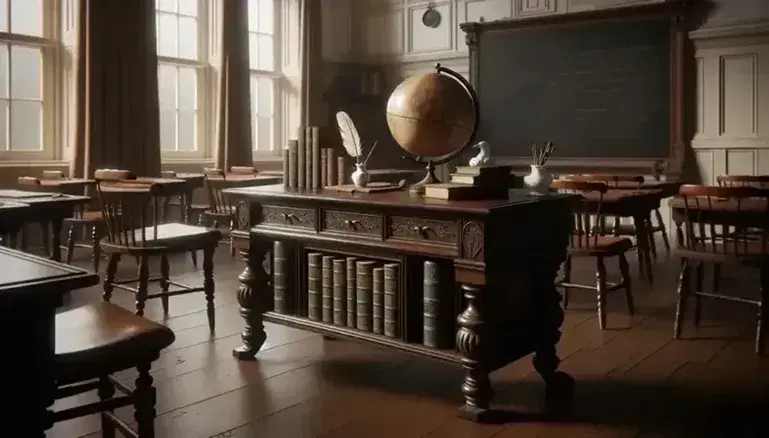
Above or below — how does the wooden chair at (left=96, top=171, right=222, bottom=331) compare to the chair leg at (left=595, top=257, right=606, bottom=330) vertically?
above

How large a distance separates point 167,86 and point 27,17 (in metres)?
1.61

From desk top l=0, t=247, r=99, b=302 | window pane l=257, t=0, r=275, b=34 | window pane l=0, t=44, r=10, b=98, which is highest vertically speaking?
window pane l=257, t=0, r=275, b=34

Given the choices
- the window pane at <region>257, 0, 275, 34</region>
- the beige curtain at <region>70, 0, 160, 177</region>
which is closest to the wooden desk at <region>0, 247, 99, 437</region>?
the beige curtain at <region>70, 0, 160, 177</region>

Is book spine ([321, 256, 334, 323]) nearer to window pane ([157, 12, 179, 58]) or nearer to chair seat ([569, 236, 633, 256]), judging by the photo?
chair seat ([569, 236, 633, 256])

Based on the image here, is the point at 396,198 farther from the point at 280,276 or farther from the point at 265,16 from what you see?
the point at 265,16

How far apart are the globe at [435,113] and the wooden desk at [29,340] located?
1.67 metres

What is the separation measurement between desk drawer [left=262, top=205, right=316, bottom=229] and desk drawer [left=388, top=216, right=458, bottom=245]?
44 cm

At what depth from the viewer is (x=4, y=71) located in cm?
673

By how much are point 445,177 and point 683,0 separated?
307 cm

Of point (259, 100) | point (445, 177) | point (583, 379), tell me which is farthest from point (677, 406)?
point (259, 100)

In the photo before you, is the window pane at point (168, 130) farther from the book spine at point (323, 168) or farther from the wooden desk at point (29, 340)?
the wooden desk at point (29, 340)

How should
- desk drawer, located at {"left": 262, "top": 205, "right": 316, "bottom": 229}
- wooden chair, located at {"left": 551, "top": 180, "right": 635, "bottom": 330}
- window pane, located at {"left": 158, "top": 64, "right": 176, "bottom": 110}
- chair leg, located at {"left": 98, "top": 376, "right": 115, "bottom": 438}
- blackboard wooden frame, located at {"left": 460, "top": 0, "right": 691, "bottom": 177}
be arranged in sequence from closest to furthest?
1. chair leg, located at {"left": 98, "top": 376, "right": 115, "bottom": 438}
2. desk drawer, located at {"left": 262, "top": 205, "right": 316, "bottom": 229}
3. wooden chair, located at {"left": 551, "top": 180, "right": 635, "bottom": 330}
4. blackboard wooden frame, located at {"left": 460, "top": 0, "right": 691, "bottom": 177}
5. window pane, located at {"left": 158, "top": 64, "right": 176, "bottom": 110}

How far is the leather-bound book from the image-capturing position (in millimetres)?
2990

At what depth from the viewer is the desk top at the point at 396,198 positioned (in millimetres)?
2623
